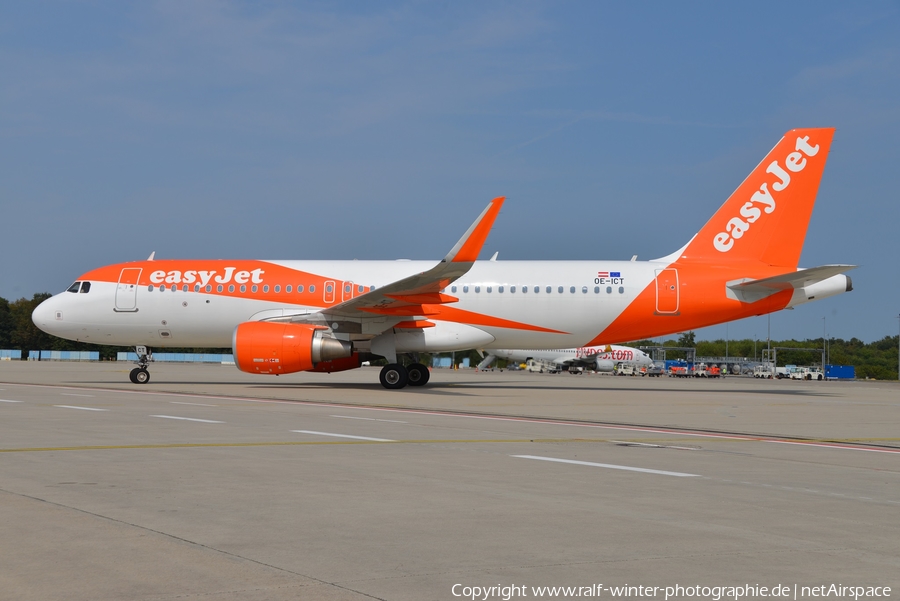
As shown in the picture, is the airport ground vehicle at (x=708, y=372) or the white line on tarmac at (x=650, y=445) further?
the airport ground vehicle at (x=708, y=372)

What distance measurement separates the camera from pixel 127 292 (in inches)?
1136

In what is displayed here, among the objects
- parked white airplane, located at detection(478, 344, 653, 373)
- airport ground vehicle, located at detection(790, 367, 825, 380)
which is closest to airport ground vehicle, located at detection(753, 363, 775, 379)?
airport ground vehicle, located at detection(790, 367, 825, 380)

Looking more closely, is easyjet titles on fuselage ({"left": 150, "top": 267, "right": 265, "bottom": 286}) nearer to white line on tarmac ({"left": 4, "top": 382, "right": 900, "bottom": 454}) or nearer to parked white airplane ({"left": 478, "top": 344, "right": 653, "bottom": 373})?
white line on tarmac ({"left": 4, "top": 382, "right": 900, "bottom": 454})

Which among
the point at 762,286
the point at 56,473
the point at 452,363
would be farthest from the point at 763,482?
the point at 452,363

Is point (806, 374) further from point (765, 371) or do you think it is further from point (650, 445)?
point (650, 445)

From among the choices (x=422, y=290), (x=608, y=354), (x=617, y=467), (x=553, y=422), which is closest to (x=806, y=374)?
(x=608, y=354)

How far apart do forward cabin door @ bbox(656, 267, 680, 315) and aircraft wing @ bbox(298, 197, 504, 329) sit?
6.42m

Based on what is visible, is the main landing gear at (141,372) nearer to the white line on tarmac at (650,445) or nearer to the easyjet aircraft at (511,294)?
the easyjet aircraft at (511,294)

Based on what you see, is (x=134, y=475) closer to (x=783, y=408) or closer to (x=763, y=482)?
(x=763, y=482)

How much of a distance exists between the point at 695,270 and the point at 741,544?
2269 cm

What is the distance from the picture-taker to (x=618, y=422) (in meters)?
15.9

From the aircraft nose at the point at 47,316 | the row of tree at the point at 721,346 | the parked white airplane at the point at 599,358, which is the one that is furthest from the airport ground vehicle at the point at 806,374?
the aircraft nose at the point at 47,316

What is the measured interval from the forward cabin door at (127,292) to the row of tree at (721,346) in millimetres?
53458

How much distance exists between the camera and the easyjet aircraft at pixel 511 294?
27.0 metres
